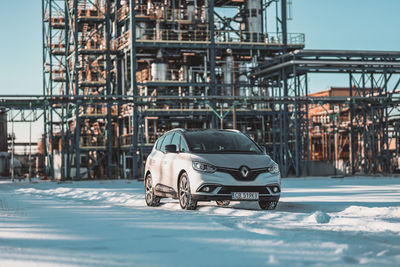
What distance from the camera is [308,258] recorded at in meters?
6.34

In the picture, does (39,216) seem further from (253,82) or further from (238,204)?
(253,82)

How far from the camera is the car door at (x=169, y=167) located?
13438 mm

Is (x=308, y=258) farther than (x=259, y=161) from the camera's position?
No

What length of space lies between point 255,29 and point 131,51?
1089 centimetres

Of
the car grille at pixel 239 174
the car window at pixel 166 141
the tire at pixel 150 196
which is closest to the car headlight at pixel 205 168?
the car grille at pixel 239 174

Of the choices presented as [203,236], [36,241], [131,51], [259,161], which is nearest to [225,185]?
[259,161]

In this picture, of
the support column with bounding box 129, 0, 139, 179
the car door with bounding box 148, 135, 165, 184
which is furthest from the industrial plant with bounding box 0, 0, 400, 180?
the car door with bounding box 148, 135, 165, 184

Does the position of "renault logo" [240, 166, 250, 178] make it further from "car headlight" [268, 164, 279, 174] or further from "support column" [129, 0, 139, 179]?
"support column" [129, 0, 139, 179]

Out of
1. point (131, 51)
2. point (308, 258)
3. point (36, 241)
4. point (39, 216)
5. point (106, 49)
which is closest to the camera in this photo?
point (308, 258)

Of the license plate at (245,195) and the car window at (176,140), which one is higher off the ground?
the car window at (176,140)

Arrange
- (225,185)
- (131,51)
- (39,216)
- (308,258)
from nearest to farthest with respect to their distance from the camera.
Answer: (308,258) → (39,216) → (225,185) → (131,51)

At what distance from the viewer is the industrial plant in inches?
1969

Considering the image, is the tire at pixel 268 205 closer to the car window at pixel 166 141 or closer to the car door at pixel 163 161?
the car door at pixel 163 161

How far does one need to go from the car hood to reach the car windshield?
1.41 ft
